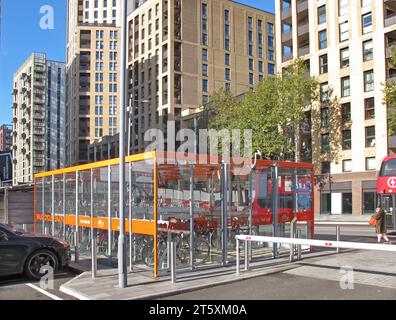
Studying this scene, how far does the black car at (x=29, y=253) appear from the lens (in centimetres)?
1061

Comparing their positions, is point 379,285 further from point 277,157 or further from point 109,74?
point 109,74

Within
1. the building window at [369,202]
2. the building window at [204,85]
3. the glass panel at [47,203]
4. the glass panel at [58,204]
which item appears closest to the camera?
the glass panel at [58,204]

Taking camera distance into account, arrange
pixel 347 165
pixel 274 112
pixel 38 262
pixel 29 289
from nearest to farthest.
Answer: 1. pixel 29 289
2. pixel 38 262
3. pixel 274 112
4. pixel 347 165

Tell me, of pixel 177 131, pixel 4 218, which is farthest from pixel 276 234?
pixel 177 131

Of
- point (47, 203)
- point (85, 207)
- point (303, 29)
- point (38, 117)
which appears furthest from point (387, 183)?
point (38, 117)

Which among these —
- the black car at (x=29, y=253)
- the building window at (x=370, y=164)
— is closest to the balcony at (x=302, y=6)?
the building window at (x=370, y=164)

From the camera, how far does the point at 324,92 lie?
46812 millimetres

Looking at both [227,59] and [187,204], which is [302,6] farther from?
[187,204]

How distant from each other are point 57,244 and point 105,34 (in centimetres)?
11084

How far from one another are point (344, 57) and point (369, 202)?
13.8 meters

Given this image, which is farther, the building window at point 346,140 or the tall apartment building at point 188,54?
the tall apartment building at point 188,54

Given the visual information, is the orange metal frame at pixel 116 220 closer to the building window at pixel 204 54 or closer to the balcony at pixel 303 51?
the balcony at pixel 303 51

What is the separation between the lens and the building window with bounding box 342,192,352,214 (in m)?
44.0

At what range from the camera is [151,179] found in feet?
38.3
